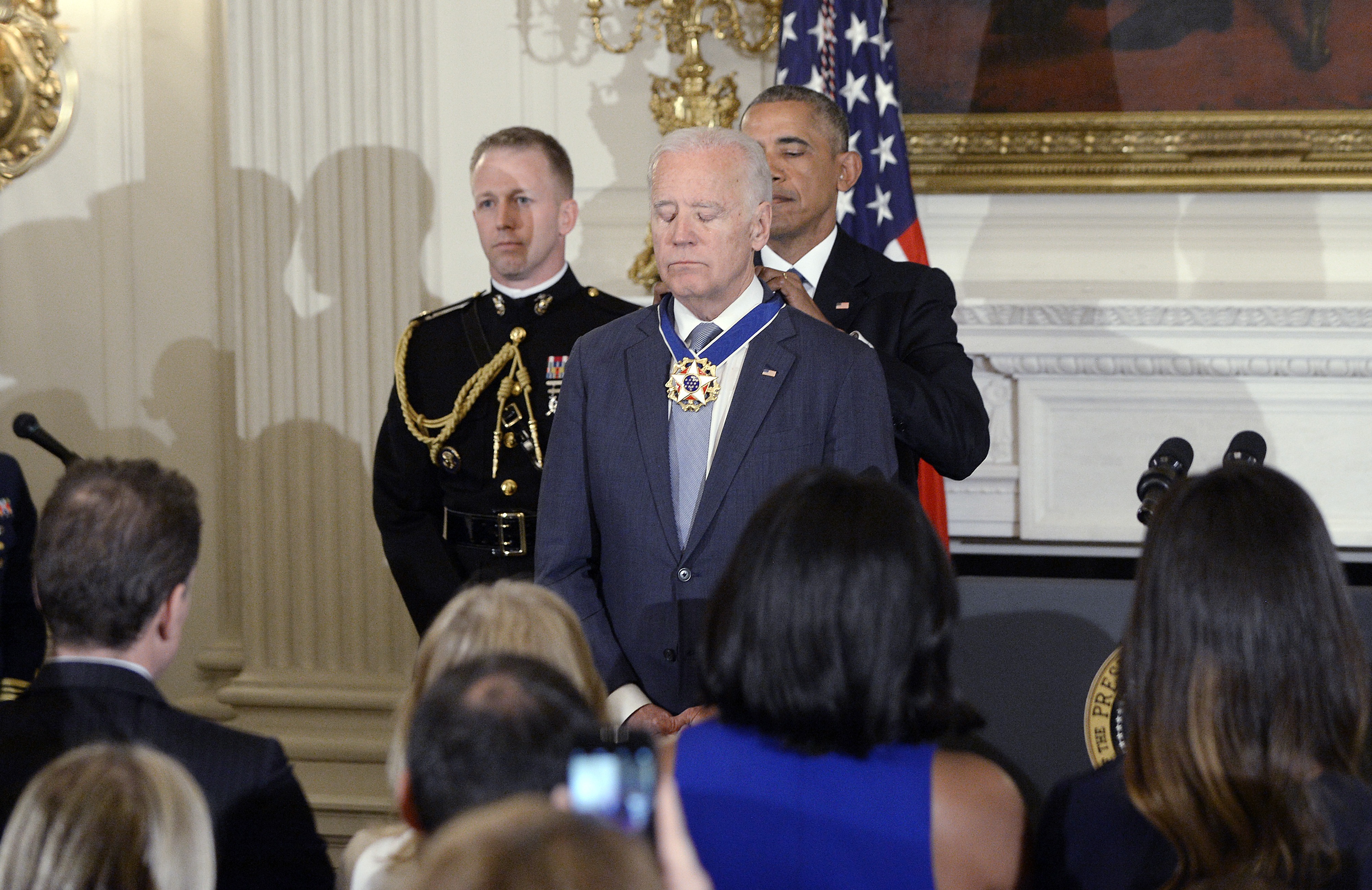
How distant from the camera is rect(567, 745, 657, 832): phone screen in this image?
A: 3.70 feet

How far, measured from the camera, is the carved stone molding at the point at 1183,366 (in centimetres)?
420

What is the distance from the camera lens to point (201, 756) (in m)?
1.73

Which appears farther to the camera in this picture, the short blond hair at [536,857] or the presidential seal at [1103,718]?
the presidential seal at [1103,718]

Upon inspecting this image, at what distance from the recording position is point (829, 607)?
156 cm

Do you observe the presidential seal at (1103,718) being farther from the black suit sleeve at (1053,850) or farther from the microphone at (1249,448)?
the black suit sleeve at (1053,850)

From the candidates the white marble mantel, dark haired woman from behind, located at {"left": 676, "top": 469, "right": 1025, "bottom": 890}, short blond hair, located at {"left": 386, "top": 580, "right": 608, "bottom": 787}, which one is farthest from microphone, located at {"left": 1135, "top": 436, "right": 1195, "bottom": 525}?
the white marble mantel

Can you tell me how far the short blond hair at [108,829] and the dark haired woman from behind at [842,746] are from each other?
1.68 ft

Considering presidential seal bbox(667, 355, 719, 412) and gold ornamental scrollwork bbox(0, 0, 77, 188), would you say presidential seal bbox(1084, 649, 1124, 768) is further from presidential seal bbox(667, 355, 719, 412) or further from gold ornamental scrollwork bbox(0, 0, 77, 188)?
gold ornamental scrollwork bbox(0, 0, 77, 188)

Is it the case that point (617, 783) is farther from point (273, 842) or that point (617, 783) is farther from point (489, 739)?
point (273, 842)

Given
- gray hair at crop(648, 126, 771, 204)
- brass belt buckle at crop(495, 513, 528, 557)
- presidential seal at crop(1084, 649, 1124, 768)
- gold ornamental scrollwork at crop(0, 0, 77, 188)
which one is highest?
gold ornamental scrollwork at crop(0, 0, 77, 188)

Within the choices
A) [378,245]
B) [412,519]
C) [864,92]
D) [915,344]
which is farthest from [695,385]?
[378,245]

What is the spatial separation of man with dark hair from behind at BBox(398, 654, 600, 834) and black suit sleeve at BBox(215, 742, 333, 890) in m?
0.49

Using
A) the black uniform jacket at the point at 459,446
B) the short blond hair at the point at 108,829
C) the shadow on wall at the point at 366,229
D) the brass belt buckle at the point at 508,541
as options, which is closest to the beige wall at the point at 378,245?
the shadow on wall at the point at 366,229

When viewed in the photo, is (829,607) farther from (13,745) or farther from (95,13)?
(95,13)
